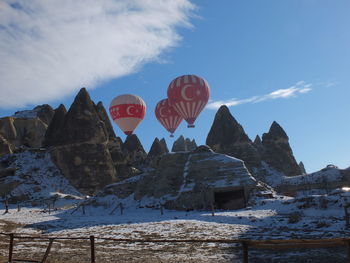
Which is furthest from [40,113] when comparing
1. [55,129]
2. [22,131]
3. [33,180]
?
[33,180]

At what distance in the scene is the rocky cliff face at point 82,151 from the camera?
203ft

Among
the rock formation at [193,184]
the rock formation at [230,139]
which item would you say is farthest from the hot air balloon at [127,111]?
the rock formation at [230,139]

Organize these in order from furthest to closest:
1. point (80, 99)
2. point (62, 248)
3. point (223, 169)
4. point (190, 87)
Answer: point (80, 99) → point (190, 87) → point (223, 169) → point (62, 248)

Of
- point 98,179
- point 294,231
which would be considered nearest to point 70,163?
point 98,179

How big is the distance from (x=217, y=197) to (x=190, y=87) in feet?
40.5

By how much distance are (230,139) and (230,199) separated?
163 feet

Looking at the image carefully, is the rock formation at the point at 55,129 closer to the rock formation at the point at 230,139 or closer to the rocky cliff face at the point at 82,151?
the rocky cliff face at the point at 82,151

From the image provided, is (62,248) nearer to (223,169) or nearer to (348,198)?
(348,198)

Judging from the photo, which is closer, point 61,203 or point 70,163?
point 61,203

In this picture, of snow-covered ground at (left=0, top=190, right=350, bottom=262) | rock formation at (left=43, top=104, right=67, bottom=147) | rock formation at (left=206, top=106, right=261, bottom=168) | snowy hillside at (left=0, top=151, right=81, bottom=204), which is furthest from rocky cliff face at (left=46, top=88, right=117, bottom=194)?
snow-covered ground at (left=0, top=190, right=350, bottom=262)

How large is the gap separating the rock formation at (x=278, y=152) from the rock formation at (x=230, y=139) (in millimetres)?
8607

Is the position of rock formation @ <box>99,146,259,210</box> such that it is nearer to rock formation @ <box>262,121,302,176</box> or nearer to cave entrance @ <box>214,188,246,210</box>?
cave entrance @ <box>214,188,246,210</box>

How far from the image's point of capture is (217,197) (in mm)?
37469

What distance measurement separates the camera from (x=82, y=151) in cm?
6450
